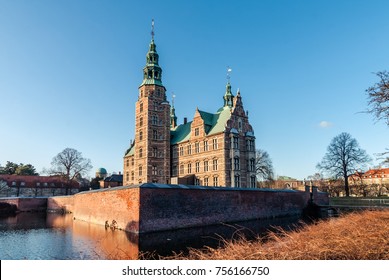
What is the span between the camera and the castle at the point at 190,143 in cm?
3416

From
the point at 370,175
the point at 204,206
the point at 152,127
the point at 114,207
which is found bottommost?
the point at 204,206

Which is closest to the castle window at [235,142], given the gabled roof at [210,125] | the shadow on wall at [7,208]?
the gabled roof at [210,125]

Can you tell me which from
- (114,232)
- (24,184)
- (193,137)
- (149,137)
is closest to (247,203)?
(114,232)

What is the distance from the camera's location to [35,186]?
5956 cm

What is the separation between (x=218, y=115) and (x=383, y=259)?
34400 millimetres

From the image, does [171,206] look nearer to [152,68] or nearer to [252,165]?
[252,165]

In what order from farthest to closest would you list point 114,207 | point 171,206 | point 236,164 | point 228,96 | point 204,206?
point 228,96, point 236,164, point 204,206, point 114,207, point 171,206

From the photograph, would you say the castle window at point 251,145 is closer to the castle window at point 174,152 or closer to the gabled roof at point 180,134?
the gabled roof at point 180,134

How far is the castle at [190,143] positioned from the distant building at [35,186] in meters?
25.3

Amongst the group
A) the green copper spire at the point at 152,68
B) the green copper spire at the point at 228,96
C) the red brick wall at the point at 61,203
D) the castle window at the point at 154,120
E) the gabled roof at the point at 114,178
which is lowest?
the red brick wall at the point at 61,203

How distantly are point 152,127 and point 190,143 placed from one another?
19.4ft

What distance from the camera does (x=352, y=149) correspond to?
135ft

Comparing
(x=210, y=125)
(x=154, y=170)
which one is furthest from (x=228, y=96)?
(x=154, y=170)

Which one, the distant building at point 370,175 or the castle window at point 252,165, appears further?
the distant building at point 370,175
